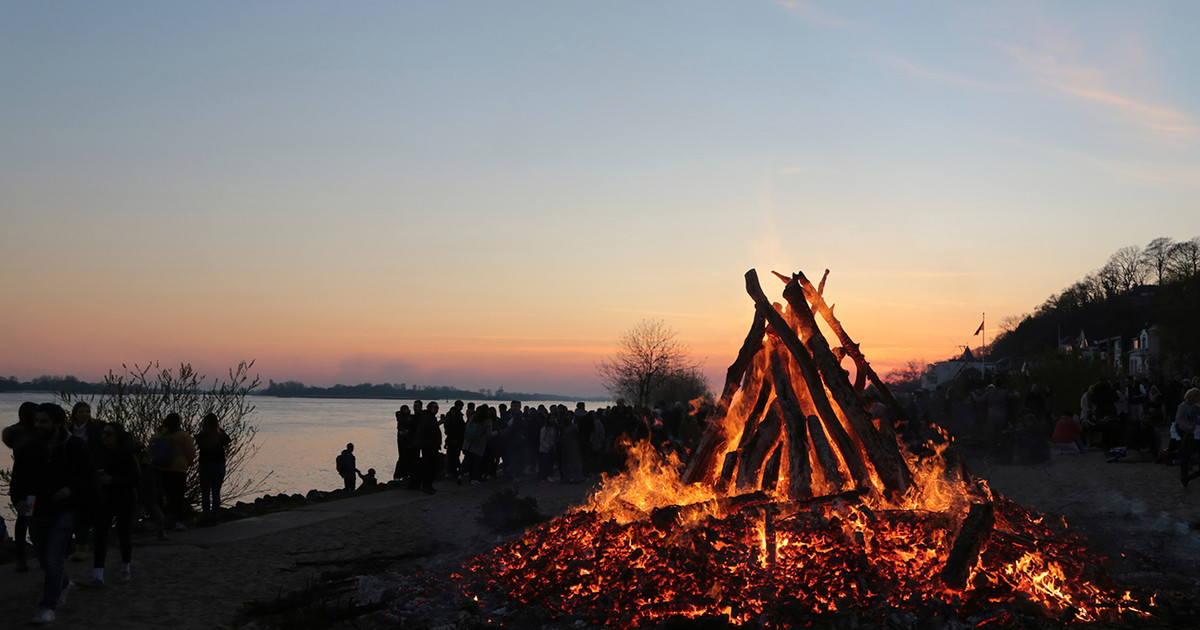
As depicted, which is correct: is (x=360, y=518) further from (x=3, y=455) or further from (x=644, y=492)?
(x=3, y=455)

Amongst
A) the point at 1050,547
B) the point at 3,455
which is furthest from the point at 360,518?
the point at 3,455

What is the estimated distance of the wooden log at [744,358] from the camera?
1010 cm

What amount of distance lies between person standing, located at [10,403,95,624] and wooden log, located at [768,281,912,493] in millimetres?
7194

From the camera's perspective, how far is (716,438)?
10.1 metres

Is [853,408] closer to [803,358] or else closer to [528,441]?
[803,358]

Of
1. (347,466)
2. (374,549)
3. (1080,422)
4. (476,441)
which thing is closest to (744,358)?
(374,549)

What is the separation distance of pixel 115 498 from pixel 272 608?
236 cm

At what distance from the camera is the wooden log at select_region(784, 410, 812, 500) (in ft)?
29.5

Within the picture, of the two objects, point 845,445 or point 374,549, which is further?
point 374,549

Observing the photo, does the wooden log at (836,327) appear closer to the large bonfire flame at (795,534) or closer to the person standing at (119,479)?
the large bonfire flame at (795,534)

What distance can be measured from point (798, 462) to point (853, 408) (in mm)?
871

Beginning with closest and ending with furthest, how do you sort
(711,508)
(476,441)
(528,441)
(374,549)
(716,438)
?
(711,508), (716,438), (374,549), (476,441), (528,441)

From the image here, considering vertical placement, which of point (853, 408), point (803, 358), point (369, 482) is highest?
point (803, 358)

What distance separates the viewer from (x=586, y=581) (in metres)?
8.15
